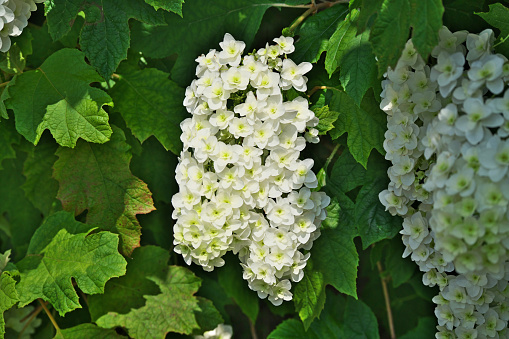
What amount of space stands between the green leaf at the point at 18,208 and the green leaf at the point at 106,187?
0.58 meters

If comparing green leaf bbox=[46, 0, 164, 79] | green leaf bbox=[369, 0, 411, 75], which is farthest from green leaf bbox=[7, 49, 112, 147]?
green leaf bbox=[369, 0, 411, 75]

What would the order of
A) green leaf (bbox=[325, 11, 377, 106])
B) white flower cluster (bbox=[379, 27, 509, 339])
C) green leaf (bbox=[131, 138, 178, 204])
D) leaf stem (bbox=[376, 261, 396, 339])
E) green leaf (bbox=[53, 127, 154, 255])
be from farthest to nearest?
leaf stem (bbox=[376, 261, 396, 339])
green leaf (bbox=[131, 138, 178, 204])
green leaf (bbox=[53, 127, 154, 255])
green leaf (bbox=[325, 11, 377, 106])
white flower cluster (bbox=[379, 27, 509, 339])

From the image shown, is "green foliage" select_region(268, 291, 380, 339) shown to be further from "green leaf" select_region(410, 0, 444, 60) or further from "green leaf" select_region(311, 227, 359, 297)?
"green leaf" select_region(410, 0, 444, 60)

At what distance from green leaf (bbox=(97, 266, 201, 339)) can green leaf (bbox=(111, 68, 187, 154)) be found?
0.59 m

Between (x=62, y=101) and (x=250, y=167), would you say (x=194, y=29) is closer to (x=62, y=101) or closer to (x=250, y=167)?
(x=62, y=101)

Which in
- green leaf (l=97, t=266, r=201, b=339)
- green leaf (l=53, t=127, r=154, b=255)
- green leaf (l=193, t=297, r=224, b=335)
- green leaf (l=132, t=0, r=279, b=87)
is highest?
green leaf (l=132, t=0, r=279, b=87)

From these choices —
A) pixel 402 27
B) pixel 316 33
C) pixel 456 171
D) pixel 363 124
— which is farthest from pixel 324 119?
pixel 456 171

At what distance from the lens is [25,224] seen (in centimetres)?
263

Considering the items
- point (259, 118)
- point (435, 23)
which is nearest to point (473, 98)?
point (435, 23)

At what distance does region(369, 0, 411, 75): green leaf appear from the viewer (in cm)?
154

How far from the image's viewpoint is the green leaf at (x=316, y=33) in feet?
6.35

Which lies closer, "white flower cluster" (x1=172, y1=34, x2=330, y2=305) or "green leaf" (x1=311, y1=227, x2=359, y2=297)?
"white flower cluster" (x1=172, y1=34, x2=330, y2=305)

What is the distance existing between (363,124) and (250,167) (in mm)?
479

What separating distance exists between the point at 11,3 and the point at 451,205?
1.61 meters
